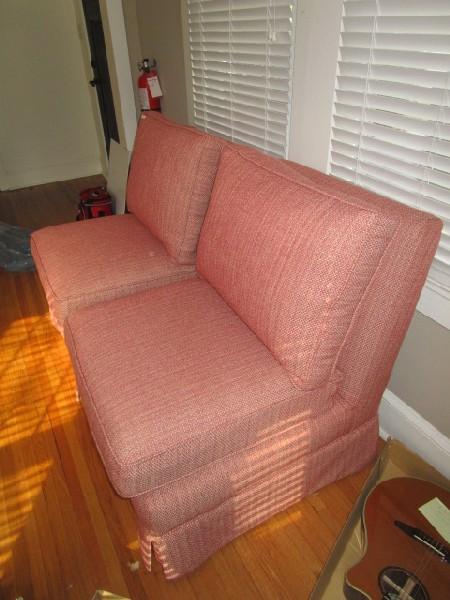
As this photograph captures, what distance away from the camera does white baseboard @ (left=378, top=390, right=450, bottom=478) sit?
1229 mm

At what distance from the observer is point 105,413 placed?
3.18 feet

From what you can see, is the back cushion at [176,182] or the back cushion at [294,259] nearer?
the back cushion at [294,259]

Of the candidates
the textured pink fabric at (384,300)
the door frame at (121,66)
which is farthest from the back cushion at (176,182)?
the door frame at (121,66)

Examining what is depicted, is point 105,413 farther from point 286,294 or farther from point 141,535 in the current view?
point 286,294

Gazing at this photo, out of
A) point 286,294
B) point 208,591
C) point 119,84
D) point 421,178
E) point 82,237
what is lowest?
point 208,591

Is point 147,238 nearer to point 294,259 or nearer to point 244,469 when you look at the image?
point 294,259

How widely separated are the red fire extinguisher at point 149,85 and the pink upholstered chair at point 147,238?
74 cm

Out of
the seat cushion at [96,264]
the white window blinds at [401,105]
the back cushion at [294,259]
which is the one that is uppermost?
the white window blinds at [401,105]

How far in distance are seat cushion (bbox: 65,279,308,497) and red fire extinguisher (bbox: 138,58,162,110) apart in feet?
5.57

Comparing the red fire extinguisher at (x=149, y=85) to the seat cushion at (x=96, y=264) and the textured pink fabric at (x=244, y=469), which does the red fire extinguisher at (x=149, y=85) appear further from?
the textured pink fabric at (x=244, y=469)

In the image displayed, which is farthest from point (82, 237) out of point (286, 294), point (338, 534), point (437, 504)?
point (437, 504)

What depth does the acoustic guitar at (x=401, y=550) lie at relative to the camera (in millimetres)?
911

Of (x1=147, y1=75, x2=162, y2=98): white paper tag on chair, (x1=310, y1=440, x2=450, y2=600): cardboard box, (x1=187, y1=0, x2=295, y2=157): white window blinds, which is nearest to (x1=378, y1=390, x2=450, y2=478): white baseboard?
(x1=310, y1=440, x2=450, y2=600): cardboard box

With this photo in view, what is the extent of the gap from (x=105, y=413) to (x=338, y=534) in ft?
2.49
